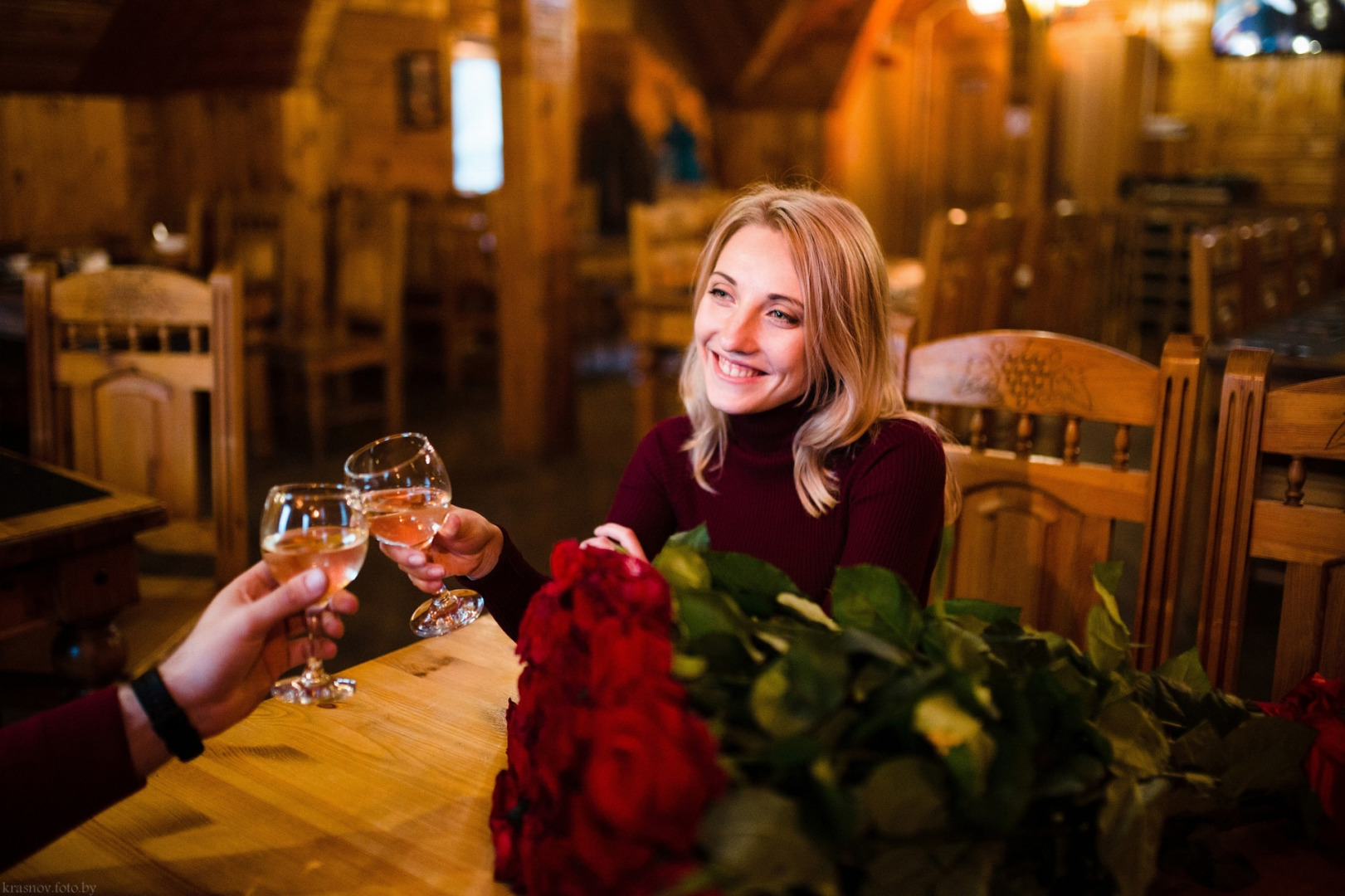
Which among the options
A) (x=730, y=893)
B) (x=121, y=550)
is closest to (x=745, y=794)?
(x=730, y=893)

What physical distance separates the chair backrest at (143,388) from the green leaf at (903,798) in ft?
5.33

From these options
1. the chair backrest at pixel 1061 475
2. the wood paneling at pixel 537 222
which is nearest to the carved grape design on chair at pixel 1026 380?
the chair backrest at pixel 1061 475

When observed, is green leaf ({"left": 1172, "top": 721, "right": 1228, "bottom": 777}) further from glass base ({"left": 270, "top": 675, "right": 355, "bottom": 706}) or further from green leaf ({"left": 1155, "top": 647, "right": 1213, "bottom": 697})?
glass base ({"left": 270, "top": 675, "right": 355, "bottom": 706})

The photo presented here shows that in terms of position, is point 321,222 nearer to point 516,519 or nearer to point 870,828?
point 516,519

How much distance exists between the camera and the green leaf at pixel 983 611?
0.89 metres

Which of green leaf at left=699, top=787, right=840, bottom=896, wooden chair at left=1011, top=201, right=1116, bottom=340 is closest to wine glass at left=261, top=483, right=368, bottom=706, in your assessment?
green leaf at left=699, top=787, right=840, bottom=896

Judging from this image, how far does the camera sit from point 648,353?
455 centimetres

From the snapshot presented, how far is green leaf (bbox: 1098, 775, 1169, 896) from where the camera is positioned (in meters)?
0.72

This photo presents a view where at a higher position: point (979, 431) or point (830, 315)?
point (830, 315)

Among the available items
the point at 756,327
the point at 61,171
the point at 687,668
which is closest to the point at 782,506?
the point at 756,327

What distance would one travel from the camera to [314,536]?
3.12 feet

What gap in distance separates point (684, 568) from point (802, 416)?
64 cm

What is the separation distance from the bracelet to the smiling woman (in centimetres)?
43

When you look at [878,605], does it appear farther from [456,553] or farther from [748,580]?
[456,553]
